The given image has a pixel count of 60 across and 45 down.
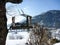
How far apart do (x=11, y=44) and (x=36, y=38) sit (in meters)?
2.56

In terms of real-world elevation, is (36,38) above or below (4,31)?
below

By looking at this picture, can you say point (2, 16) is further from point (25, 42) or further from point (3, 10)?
point (25, 42)

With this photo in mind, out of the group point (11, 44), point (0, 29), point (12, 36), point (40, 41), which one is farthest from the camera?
point (12, 36)

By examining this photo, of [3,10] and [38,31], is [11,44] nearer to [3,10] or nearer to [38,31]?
[38,31]

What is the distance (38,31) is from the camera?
43.7 ft

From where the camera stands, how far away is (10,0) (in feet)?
5.37

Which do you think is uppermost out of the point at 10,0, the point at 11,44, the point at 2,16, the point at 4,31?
the point at 10,0

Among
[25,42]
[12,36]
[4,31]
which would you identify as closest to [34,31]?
[25,42]

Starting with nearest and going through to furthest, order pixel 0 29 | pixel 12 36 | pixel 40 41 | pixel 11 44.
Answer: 1. pixel 0 29
2. pixel 40 41
3. pixel 11 44
4. pixel 12 36

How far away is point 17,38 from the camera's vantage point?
16953 millimetres

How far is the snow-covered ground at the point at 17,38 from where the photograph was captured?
1499cm

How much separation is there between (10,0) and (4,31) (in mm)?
271

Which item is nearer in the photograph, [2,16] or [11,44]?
[2,16]

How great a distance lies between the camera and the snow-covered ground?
14992mm
